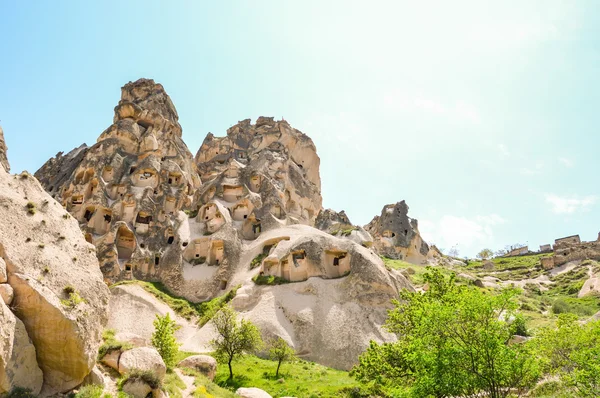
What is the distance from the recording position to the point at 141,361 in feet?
58.2

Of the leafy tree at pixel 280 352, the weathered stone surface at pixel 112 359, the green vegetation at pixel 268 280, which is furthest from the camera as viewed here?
the green vegetation at pixel 268 280

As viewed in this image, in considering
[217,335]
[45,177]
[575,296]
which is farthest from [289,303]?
[45,177]

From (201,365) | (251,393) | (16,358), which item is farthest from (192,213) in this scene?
(16,358)

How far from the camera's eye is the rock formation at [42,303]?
12.6m

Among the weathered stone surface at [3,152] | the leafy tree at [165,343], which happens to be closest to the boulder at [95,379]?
the leafy tree at [165,343]

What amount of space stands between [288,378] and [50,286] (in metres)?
20.1

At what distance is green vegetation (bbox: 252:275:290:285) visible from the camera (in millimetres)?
42750

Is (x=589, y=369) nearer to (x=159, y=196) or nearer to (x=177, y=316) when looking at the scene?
(x=177, y=316)

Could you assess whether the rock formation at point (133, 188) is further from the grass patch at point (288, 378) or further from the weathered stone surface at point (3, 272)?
the weathered stone surface at point (3, 272)

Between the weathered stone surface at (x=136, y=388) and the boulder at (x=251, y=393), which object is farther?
the boulder at (x=251, y=393)

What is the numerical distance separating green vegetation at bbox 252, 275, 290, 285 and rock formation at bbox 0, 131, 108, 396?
2754cm

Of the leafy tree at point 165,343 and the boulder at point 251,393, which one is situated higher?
the leafy tree at point 165,343

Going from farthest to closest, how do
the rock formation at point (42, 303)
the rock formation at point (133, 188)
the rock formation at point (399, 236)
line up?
1. the rock formation at point (399, 236)
2. the rock formation at point (133, 188)
3. the rock formation at point (42, 303)

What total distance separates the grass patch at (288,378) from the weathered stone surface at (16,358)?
638 inches
